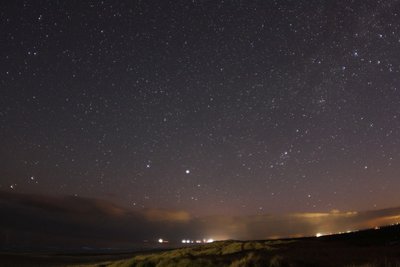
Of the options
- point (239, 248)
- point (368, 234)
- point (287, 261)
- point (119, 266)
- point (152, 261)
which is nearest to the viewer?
point (287, 261)

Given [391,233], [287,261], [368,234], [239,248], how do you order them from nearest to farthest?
[287,261], [239,248], [391,233], [368,234]

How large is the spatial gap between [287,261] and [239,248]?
16.3 m

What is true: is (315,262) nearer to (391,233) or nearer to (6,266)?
(391,233)

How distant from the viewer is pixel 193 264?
21.1m

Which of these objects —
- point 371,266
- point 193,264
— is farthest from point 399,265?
point 193,264

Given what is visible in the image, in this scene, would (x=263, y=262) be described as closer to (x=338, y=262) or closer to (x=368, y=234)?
(x=338, y=262)

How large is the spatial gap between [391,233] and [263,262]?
138 ft

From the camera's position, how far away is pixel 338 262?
1889 centimetres

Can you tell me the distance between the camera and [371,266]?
15.3 meters

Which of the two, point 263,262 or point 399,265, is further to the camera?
point 263,262

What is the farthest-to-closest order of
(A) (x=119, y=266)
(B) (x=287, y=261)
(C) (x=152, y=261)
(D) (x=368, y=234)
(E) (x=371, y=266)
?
(D) (x=368, y=234), (A) (x=119, y=266), (C) (x=152, y=261), (B) (x=287, y=261), (E) (x=371, y=266)

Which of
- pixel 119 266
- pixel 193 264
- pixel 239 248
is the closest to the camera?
pixel 193 264

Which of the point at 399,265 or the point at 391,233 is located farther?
the point at 391,233

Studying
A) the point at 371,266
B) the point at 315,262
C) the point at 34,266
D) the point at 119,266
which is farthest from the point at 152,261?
the point at 34,266
